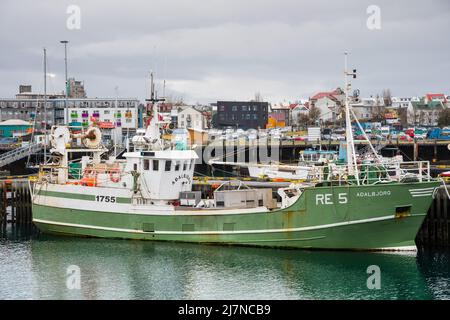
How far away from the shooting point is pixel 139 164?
34656mm

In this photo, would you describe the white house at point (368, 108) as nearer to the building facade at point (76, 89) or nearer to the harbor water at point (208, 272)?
the building facade at point (76, 89)

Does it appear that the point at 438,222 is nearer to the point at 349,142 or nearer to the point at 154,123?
the point at 349,142

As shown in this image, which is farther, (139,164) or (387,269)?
(139,164)

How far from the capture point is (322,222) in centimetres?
3109

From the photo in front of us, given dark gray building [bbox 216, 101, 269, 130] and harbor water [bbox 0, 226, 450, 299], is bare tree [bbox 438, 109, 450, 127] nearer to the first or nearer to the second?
dark gray building [bbox 216, 101, 269, 130]

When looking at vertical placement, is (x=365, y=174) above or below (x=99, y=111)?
below

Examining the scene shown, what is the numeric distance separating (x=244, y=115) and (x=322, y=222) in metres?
76.7

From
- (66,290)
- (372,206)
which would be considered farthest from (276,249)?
(66,290)

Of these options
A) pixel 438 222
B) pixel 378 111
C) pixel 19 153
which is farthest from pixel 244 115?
pixel 438 222

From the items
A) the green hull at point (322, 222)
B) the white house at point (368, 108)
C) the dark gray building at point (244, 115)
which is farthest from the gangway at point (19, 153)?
the white house at point (368, 108)

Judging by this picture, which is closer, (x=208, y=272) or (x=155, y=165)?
(x=208, y=272)

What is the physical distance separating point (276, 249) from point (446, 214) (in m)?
8.37

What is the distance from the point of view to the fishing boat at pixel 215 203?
30594 mm
